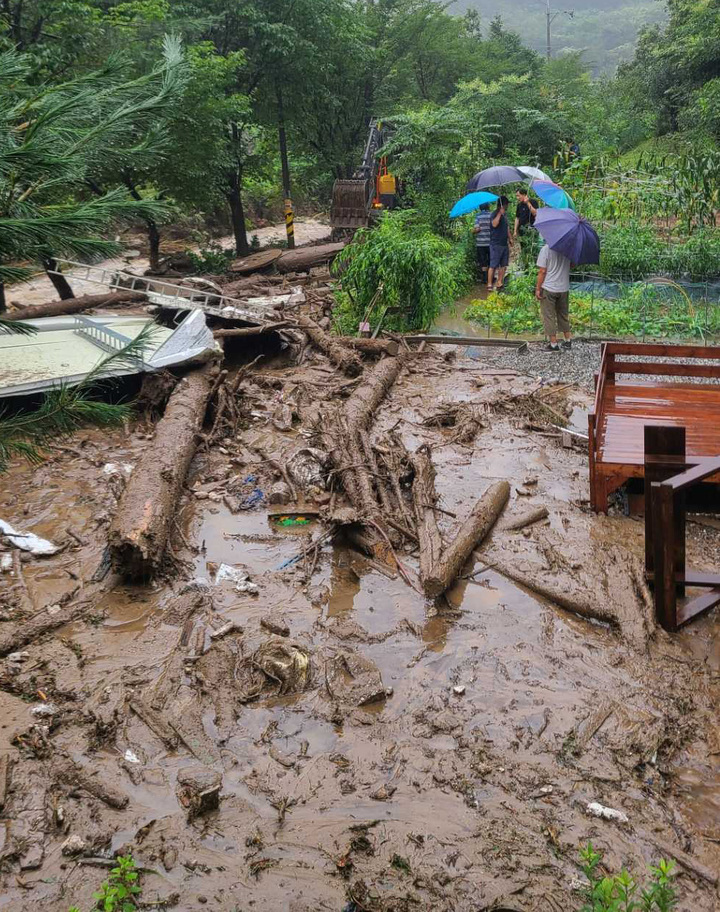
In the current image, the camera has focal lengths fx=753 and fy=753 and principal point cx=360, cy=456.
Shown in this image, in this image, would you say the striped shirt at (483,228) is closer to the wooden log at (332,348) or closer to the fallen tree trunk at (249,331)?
the wooden log at (332,348)

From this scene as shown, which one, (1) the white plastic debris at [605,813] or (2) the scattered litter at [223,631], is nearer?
(1) the white plastic debris at [605,813]

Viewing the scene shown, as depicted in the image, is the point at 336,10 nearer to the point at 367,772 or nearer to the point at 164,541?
the point at 164,541

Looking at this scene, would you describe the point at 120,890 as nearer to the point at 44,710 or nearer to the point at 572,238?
the point at 44,710

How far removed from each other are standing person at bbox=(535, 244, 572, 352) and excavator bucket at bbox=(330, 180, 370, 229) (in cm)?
917

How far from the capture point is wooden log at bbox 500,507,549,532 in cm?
652

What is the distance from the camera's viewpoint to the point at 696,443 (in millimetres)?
6434

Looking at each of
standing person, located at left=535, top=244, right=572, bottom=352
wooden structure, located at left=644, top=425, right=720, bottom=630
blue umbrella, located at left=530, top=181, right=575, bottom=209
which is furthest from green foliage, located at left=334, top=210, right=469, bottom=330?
wooden structure, located at left=644, top=425, right=720, bottom=630

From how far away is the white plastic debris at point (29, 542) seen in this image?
6254mm

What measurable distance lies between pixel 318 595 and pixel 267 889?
2521mm

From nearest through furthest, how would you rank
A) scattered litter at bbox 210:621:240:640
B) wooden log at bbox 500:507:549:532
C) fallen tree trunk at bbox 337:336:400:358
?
scattered litter at bbox 210:621:240:640
wooden log at bbox 500:507:549:532
fallen tree trunk at bbox 337:336:400:358

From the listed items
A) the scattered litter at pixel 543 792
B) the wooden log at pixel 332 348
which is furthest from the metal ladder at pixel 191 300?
the scattered litter at pixel 543 792

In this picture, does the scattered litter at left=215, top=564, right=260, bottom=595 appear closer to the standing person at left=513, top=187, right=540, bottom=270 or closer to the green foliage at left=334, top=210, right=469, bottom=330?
the green foliage at left=334, top=210, right=469, bottom=330

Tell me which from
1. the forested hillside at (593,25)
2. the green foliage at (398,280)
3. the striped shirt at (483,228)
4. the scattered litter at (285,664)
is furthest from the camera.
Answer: the forested hillside at (593,25)

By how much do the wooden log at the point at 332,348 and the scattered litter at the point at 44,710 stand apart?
22.1 feet
